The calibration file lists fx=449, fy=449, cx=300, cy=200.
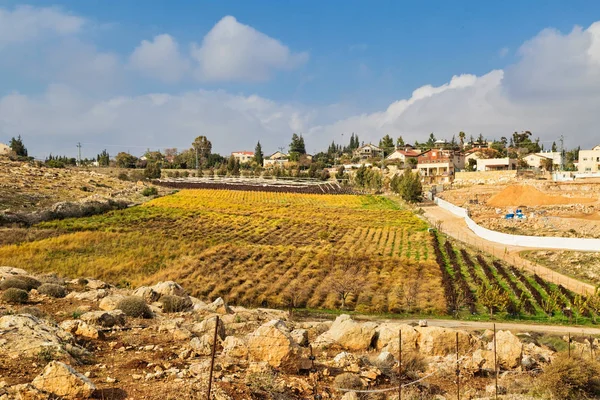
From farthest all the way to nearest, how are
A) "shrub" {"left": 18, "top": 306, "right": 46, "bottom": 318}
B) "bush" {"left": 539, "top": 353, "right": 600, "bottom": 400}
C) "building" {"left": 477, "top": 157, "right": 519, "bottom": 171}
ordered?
"building" {"left": 477, "top": 157, "right": 519, "bottom": 171} → "shrub" {"left": 18, "top": 306, "right": 46, "bottom": 318} → "bush" {"left": 539, "top": 353, "right": 600, "bottom": 400}

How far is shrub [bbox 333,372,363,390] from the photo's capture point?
30.6 feet

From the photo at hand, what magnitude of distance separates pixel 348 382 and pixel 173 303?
8724 mm

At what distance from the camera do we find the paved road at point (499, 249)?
30375 millimetres

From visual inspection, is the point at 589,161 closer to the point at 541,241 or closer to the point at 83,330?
the point at 541,241

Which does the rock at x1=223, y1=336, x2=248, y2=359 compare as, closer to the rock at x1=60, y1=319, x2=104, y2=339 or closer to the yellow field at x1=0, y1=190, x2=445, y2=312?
the rock at x1=60, y1=319, x2=104, y2=339

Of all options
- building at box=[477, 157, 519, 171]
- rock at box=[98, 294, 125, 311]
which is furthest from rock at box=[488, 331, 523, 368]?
building at box=[477, 157, 519, 171]

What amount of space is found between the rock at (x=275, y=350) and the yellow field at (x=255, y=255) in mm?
14395

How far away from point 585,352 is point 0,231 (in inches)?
1735

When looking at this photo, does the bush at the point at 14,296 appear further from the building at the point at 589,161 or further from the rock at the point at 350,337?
the building at the point at 589,161

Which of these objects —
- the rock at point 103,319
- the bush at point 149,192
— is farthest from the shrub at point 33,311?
the bush at point 149,192

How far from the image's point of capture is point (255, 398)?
8273mm

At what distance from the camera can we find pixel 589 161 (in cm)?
10838

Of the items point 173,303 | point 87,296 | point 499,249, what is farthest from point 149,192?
point 173,303

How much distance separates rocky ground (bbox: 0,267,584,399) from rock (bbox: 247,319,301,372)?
2 centimetres
